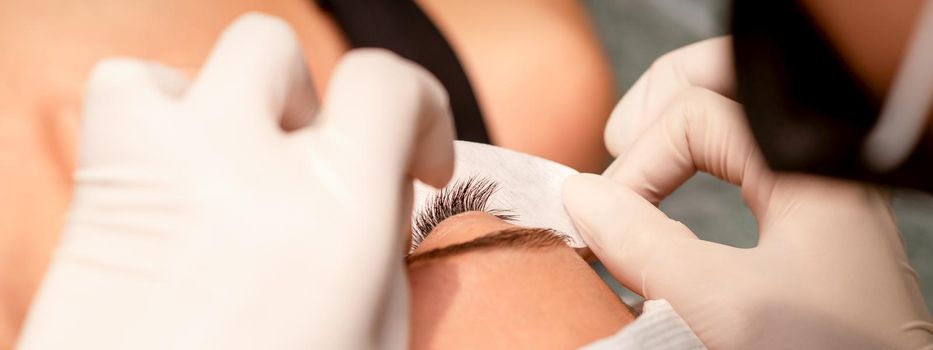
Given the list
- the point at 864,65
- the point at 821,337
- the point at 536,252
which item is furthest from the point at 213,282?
the point at 821,337

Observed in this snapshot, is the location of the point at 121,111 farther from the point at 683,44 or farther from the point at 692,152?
the point at 683,44

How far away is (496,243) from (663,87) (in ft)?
1.66

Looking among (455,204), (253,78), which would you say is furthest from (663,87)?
(253,78)

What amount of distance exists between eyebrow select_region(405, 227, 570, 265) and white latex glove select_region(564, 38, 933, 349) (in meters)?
0.18

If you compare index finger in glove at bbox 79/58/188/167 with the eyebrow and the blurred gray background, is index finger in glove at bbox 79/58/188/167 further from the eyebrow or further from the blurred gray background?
the blurred gray background

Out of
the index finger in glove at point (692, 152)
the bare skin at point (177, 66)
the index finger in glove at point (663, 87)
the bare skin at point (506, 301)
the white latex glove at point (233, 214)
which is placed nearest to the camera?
the white latex glove at point (233, 214)

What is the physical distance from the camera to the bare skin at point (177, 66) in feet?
2.22

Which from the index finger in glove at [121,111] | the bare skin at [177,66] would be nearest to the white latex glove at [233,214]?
the index finger in glove at [121,111]

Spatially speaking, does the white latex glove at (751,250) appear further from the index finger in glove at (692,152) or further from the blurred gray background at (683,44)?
the blurred gray background at (683,44)

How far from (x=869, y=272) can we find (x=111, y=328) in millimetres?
705

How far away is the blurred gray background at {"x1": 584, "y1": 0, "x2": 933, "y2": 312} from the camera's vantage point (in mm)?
1058

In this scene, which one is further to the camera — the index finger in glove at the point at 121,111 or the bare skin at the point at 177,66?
the bare skin at the point at 177,66

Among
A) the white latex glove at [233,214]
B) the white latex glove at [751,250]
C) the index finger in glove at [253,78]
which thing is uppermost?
the index finger in glove at [253,78]

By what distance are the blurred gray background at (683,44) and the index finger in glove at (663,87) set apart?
0.07 m
